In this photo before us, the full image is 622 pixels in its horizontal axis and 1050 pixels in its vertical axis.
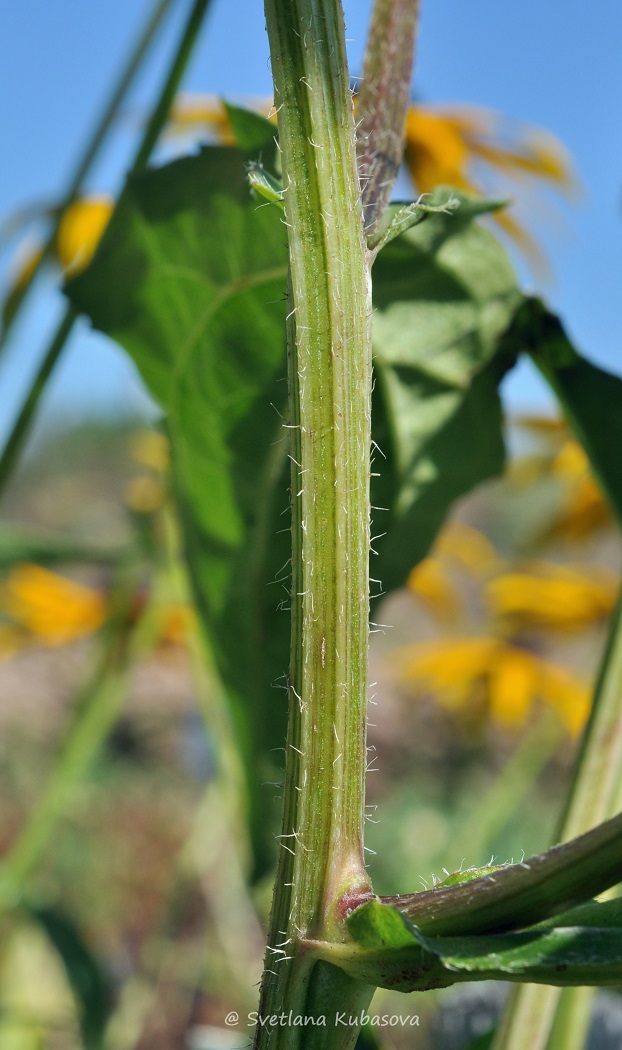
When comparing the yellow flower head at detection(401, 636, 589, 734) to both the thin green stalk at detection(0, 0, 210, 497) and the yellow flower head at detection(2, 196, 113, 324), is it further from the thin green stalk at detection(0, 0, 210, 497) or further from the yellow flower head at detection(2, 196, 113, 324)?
the thin green stalk at detection(0, 0, 210, 497)

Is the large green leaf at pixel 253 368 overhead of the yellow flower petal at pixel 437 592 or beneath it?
beneath

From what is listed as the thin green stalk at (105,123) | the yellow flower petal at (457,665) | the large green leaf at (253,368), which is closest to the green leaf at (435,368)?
the large green leaf at (253,368)

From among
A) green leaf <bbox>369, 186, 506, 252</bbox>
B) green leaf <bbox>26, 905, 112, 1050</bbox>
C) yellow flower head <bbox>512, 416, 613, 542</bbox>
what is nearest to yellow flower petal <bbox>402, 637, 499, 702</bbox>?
yellow flower head <bbox>512, 416, 613, 542</bbox>

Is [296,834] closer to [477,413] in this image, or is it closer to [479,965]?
[479,965]

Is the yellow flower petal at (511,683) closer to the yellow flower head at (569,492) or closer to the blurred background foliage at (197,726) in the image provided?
the blurred background foliage at (197,726)

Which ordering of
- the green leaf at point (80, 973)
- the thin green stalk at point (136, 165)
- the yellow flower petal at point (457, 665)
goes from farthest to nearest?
the yellow flower petal at point (457, 665)
the green leaf at point (80, 973)
the thin green stalk at point (136, 165)
